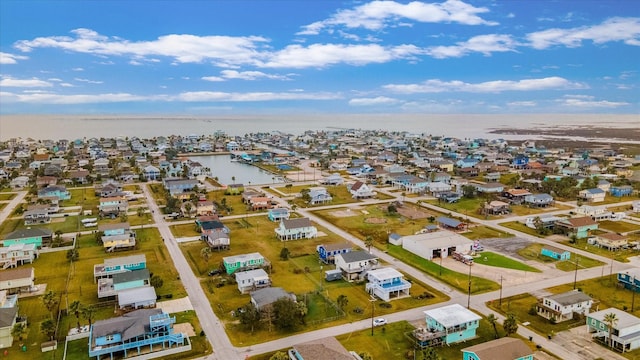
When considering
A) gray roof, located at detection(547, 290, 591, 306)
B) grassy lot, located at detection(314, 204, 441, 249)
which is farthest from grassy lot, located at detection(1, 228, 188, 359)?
gray roof, located at detection(547, 290, 591, 306)

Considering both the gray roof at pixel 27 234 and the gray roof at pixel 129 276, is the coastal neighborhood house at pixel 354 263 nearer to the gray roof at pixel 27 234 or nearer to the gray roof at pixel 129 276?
the gray roof at pixel 129 276

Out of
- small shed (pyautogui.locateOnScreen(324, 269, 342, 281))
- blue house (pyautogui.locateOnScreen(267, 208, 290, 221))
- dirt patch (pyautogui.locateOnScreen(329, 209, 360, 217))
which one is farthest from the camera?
dirt patch (pyautogui.locateOnScreen(329, 209, 360, 217))

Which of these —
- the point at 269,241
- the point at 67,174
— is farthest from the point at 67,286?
the point at 67,174

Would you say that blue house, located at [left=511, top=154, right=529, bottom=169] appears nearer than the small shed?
No

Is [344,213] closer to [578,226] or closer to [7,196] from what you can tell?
[578,226]

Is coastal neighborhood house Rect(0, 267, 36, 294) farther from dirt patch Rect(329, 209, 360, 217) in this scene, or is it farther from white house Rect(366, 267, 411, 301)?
dirt patch Rect(329, 209, 360, 217)

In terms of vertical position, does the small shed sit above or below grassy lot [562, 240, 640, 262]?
below

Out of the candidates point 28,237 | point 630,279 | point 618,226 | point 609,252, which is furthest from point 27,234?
point 618,226
